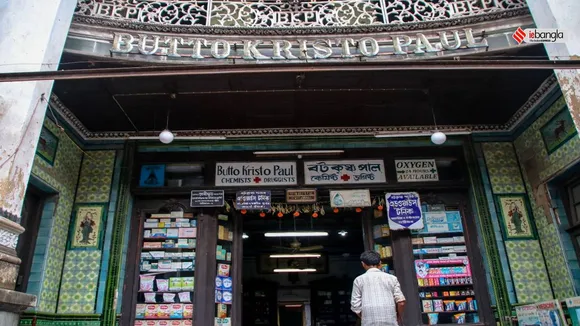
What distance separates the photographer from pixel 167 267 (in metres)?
6.87

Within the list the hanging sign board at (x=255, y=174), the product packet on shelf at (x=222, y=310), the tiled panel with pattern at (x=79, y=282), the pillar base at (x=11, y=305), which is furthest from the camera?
the hanging sign board at (x=255, y=174)

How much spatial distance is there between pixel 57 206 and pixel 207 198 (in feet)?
7.41

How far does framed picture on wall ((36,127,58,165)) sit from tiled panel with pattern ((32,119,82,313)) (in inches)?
2.9

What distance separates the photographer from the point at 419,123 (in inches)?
295

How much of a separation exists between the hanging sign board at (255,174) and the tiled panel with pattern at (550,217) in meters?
3.91

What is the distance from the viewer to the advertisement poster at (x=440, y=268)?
6.79 m

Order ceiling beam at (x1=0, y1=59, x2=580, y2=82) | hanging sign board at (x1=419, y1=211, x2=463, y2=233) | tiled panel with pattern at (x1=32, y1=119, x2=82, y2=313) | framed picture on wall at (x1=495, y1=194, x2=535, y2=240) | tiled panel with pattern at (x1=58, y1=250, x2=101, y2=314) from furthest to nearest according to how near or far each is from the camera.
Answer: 1. hanging sign board at (x1=419, y1=211, x2=463, y2=233)
2. framed picture on wall at (x1=495, y1=194, x2=535, y2=240)
3. tiled panel with pattern at (x1=58, y1=250, x2=101, y2=314)
4. tiled panel with pattern at (x1=32, y1=119, x2=82, y2=313)
5. ceiling beam at (x1=0, y1=59, x2=580, y2=82)

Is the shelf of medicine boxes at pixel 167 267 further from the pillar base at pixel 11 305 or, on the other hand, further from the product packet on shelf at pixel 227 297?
the pillar base at pixel 11 305

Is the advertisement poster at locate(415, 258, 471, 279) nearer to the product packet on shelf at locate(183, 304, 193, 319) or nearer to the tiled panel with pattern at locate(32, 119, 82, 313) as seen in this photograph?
the product packet on shelf at locate(183, 304, 193, 319)

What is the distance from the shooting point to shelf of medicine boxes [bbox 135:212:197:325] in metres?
6.62

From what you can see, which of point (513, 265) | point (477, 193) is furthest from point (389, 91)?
point (513, 265)

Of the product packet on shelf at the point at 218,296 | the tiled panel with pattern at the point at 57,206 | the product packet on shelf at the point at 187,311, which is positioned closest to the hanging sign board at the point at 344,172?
the product packet on shelf at the point at 218,296

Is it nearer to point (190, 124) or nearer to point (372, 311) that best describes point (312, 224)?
point (190, 124)

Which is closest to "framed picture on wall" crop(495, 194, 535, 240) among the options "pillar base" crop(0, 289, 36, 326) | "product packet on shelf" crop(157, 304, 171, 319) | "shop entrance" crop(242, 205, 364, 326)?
"shop entrance" crop(242, 205, 364, 326)
